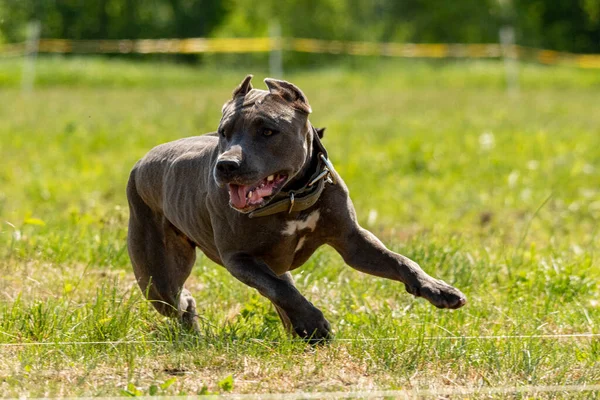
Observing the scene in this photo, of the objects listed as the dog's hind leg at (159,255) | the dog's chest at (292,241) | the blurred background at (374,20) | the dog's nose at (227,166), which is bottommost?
the blurred background at (374,20)

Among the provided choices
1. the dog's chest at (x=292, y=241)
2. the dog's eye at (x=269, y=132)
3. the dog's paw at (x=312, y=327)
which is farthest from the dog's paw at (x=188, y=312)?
the dog's eye at (x=269, y=132)

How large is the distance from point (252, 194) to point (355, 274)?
220 centimetres

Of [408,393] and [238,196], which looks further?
[238,196]

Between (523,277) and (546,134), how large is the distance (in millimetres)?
8228

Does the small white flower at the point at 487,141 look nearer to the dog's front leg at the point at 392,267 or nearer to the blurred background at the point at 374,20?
the dog's front leg at the point at 392,267

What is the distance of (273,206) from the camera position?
4805 mm

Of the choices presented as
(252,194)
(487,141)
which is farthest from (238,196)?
(487,141)

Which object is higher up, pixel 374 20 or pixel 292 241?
pixel 292 241

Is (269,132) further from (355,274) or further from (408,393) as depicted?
(355,274)

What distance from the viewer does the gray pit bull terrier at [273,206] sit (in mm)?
4676

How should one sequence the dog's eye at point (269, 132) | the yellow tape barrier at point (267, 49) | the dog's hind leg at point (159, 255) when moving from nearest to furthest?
the dog's eye at point (269, 132) < the dog's hind leg at point (159, 255) < the yellow tape barrier at point (267, 49)

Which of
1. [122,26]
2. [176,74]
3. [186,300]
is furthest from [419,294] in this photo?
[122,26]

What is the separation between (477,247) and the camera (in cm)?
757

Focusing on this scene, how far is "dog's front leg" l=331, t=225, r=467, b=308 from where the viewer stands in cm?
471
